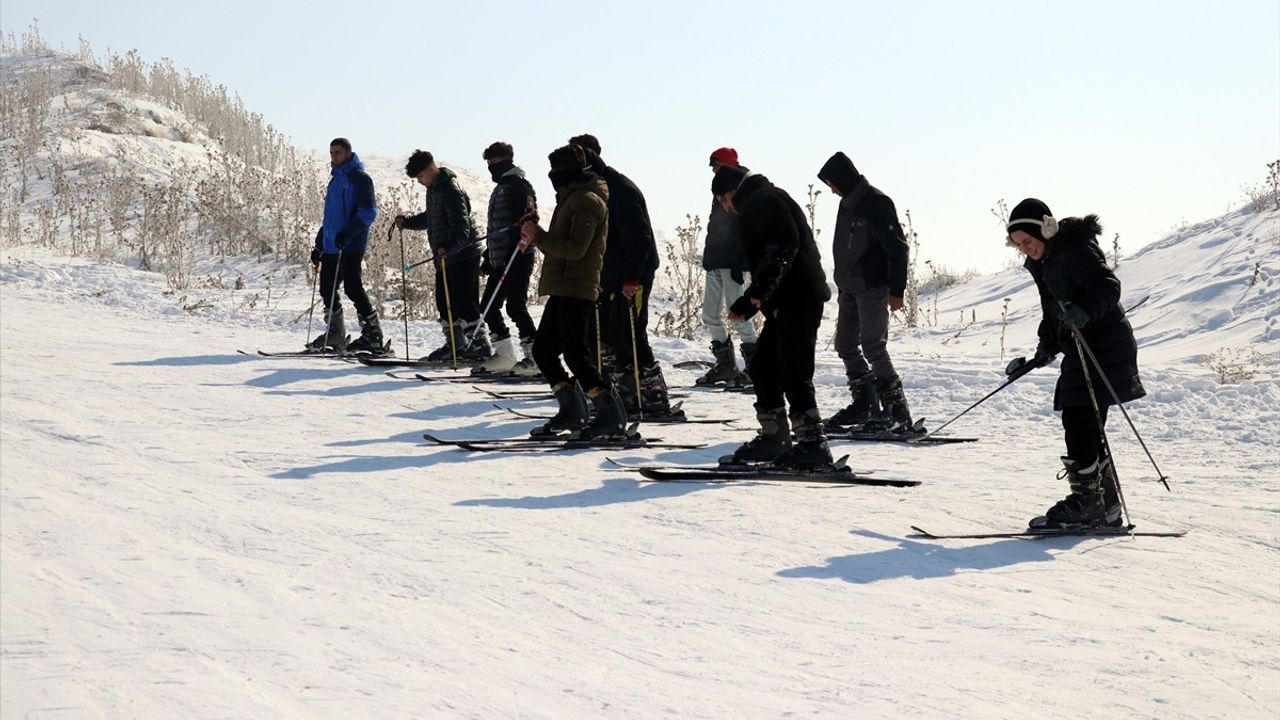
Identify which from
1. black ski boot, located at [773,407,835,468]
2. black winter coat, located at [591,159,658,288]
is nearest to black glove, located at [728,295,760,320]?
black ski boot, located at [773,407,835,468]

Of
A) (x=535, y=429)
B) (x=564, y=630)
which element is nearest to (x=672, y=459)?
(x=535, y=429)

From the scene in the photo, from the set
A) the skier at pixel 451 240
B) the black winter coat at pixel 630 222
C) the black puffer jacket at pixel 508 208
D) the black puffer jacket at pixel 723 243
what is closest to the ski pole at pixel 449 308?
the skier at pixel 451 240

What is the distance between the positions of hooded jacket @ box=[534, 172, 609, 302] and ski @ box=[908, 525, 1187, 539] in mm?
2711

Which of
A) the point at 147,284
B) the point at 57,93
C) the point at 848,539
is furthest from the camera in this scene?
the point at 57,93

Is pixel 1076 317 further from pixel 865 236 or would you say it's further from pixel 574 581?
pixel 865 236

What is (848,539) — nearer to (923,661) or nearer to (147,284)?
(923,661)

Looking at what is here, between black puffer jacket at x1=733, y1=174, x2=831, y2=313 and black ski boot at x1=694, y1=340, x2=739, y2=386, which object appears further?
black ski boot at x1=694, y1=340, x2=739, y2=386

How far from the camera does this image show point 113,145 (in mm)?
25531

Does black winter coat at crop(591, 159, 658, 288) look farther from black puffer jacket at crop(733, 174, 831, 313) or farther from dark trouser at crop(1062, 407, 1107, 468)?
dark trouser at crop(1062, 407, 1107, 468)

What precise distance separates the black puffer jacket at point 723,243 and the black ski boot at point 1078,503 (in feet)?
16.3

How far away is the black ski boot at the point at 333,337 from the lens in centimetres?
1341

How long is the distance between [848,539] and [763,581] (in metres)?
0.94

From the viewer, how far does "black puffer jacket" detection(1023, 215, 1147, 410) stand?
6633mm

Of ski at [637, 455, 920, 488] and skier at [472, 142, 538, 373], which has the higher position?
skier at [472, 142, 538, 373]
